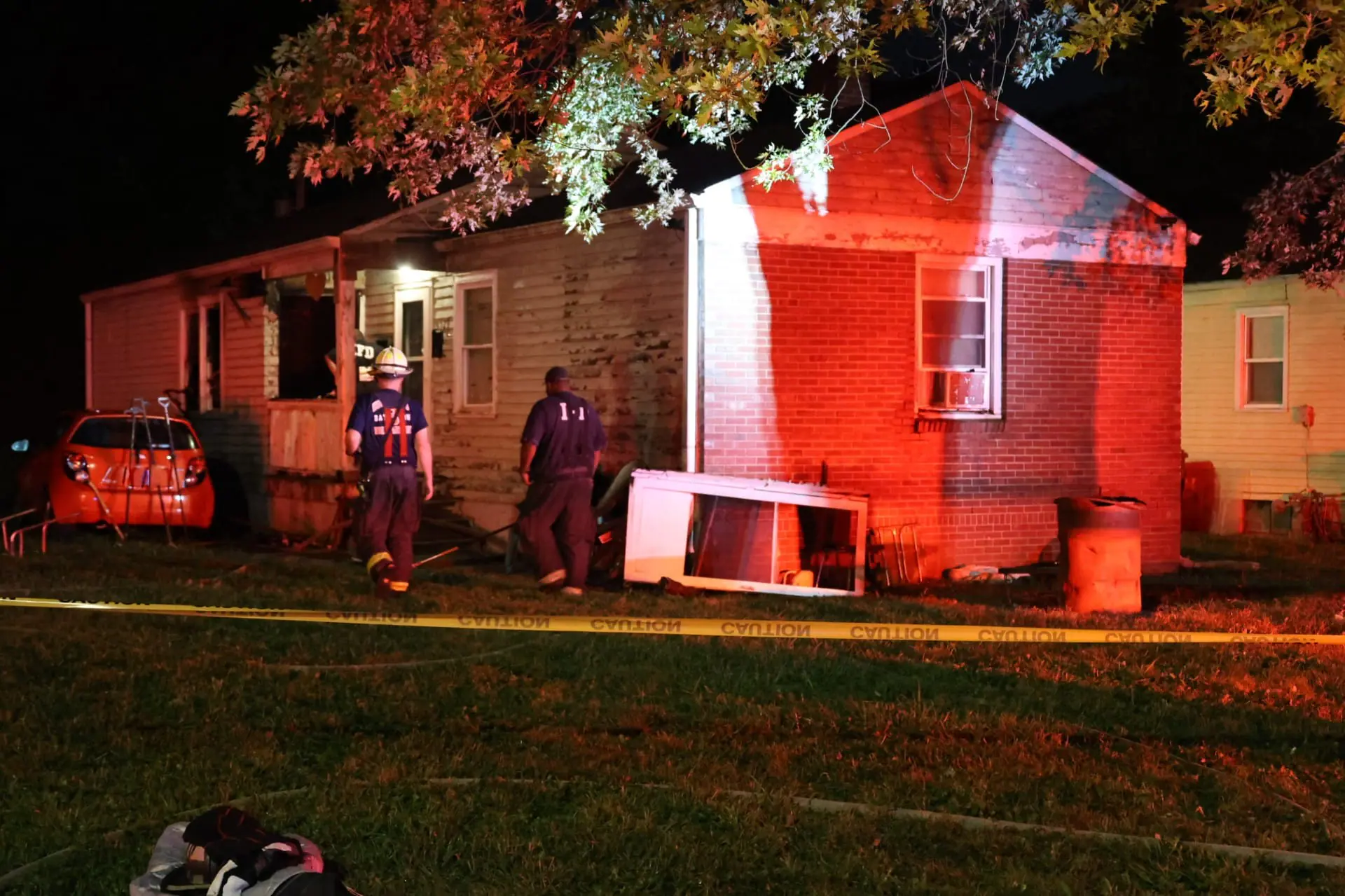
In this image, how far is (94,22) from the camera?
114 feet

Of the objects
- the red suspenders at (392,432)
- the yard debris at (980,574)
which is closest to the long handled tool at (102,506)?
the red suspenders at (392,432)

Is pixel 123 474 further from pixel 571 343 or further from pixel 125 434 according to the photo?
pixel 571 343

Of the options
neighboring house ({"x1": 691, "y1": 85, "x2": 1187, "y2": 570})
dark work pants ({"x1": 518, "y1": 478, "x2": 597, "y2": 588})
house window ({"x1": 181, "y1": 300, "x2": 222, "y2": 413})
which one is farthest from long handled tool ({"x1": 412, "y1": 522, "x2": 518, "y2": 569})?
house window ({"x1": 181, "y1": 300, "x2": 222, "y2": 413})

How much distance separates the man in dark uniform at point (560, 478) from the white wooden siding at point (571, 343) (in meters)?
1.64

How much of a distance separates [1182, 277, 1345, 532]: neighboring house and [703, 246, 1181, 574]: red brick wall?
4.85 meters

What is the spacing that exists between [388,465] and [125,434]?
6821mm

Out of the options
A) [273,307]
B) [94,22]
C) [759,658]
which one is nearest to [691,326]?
[759,658]

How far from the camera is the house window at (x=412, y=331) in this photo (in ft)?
56.5

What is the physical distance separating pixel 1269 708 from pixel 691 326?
248 inches

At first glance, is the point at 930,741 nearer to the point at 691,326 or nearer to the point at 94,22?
the point at 691,326

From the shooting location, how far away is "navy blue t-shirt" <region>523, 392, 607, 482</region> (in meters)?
11.5

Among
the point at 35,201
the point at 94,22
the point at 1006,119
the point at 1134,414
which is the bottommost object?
the point at 1134,414

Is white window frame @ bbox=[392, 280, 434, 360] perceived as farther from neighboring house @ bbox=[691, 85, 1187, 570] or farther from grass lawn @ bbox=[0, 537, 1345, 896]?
grass lawn @ bbox=[0, 537, 1345, 896]

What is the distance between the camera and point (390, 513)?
35.1ft
